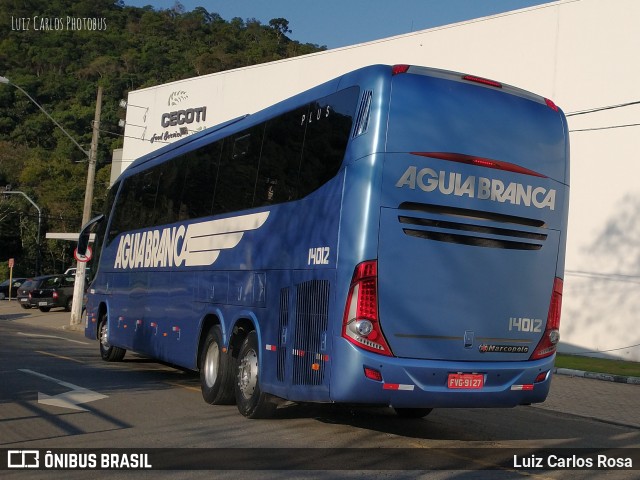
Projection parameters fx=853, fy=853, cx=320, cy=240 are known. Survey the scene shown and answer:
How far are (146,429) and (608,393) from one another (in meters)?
10.5

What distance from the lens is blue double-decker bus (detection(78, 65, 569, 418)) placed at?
848cm

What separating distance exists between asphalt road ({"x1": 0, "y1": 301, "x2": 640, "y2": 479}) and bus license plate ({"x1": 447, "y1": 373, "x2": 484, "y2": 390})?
2.39 feet

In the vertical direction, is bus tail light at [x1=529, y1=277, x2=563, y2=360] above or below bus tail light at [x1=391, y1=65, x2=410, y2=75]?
below

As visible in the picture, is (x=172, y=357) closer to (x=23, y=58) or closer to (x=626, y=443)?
(x=626, y=443)

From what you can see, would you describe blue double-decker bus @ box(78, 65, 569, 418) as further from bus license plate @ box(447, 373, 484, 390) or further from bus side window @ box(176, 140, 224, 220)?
bus side window @ box(176, 140, 224, 220)

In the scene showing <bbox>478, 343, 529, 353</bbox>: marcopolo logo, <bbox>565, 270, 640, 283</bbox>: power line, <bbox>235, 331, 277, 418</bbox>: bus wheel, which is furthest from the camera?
<bbox>565, 270, 640, 283</bbox>: power line

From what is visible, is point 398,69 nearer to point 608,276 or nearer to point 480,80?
point 480,80

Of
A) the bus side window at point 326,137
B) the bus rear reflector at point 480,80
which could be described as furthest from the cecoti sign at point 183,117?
the bus rear reflector at point 480,80

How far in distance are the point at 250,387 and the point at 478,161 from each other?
4113 mm

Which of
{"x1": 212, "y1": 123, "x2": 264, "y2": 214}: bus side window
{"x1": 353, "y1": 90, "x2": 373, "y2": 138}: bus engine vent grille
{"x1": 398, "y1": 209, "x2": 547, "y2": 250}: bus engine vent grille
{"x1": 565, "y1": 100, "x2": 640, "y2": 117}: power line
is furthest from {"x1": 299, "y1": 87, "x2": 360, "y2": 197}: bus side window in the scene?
{"x1": 565, "y1": 100, "x2": 640, "y2": 117}: power line

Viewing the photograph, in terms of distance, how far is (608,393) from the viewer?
55.2 feet

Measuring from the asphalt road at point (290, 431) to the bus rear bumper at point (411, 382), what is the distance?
583 millimetres

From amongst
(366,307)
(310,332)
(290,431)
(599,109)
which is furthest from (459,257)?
(599,109)

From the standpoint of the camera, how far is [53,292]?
40.2 meters
